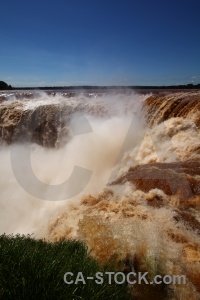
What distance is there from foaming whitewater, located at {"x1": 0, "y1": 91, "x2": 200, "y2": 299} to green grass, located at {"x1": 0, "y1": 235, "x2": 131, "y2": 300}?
602 millimetres

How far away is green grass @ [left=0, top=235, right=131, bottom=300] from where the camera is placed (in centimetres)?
277

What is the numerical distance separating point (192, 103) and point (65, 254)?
8.24 m

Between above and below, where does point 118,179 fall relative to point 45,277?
below

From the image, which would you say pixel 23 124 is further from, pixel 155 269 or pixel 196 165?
pixel 155 269

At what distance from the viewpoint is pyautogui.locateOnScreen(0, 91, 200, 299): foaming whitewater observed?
4012 mm

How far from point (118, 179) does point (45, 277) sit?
4408mm

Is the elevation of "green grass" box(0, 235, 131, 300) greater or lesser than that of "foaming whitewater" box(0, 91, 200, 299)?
greater

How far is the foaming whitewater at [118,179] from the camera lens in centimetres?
401

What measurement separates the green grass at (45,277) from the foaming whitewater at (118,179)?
1.97ft

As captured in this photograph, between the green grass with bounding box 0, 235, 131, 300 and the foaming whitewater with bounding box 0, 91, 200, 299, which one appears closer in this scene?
the green grass with bounding box 0, 235, 131, 300

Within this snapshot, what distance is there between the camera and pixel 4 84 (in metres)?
59.4

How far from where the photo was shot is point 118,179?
23.5 feet

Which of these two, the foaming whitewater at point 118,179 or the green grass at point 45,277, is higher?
the green grass at point 45,277

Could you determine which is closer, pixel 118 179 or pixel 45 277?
pixel 45 277
